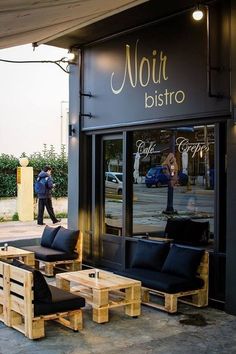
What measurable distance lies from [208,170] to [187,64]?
4.85 feet

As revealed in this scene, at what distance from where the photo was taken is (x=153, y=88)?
7523 millimetres

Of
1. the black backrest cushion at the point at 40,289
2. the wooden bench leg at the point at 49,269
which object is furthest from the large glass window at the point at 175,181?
the black backrest cushion at the point at 40,289

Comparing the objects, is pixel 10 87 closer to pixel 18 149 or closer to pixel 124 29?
pixel 18 149

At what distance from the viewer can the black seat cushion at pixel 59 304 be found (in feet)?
17.2

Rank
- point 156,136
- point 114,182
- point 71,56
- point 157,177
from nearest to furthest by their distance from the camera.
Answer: point 156,136
point 157,177
point 114,182
point 71,56

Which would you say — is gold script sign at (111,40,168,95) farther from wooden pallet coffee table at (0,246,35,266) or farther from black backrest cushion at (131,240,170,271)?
wooden pallet coffee table at (0,246,35,266)

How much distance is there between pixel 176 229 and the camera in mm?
7457

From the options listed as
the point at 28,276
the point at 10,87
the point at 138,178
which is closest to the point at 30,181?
the point at 10,87

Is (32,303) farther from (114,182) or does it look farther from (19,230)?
(19,230)

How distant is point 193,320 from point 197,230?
4.79 ft

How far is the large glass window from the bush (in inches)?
365

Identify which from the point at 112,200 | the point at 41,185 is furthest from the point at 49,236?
the point at 41,185

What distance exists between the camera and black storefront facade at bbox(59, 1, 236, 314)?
6379mm

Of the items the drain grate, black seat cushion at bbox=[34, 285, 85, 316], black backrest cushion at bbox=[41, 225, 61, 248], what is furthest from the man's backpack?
black seat cushion at bbox=[34, 285, 85, 316]
